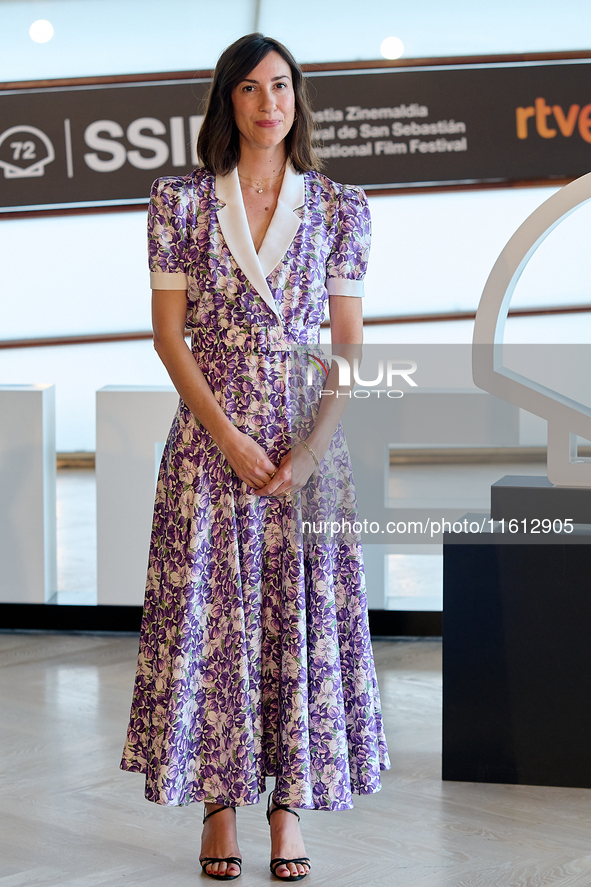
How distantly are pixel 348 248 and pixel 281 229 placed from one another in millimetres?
143

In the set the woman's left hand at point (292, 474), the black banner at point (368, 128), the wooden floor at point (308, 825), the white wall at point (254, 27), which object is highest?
the white wall at point (254, 27)

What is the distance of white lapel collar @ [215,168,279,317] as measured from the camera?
1.78m

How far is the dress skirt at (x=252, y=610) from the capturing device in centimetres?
178

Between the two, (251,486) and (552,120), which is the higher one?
(552,120)

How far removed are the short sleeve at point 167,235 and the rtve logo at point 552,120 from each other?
2658 millimetres

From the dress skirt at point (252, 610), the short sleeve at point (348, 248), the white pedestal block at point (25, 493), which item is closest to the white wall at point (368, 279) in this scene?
the white pedestal block at point (25, 493)

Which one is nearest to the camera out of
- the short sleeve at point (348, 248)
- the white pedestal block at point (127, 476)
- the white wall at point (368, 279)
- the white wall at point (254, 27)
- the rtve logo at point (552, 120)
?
the short sleeve at point (348, 248)

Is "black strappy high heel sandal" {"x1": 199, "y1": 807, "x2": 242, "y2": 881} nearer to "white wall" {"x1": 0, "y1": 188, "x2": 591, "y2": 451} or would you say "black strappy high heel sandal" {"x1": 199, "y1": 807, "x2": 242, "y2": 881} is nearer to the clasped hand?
the clasped hand

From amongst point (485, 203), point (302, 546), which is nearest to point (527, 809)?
point (302, 546)

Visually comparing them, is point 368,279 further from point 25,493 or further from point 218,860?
point 218,860

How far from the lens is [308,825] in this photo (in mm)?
2062

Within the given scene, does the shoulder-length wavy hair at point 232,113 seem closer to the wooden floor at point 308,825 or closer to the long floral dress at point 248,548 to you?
the long floral dress at point 248,548

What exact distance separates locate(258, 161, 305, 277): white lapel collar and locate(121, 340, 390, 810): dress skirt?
158mm

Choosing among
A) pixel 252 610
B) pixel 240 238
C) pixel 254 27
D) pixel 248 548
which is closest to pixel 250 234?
pixel 240 238
